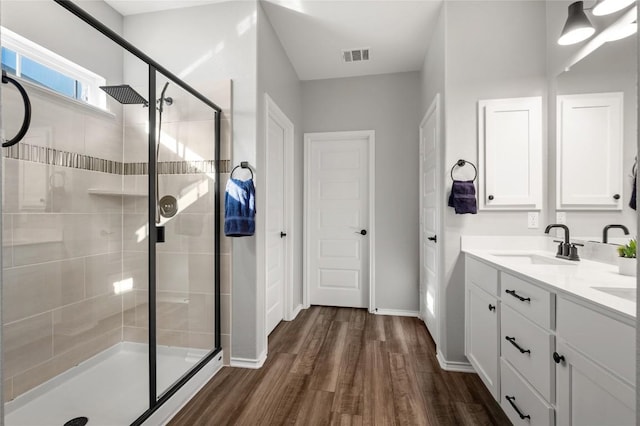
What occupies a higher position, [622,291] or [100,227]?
[100,227]

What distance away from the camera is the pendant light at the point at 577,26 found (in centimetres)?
175

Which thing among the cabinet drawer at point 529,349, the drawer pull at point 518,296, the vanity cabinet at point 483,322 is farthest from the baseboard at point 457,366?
the drawer pull at point 518,296

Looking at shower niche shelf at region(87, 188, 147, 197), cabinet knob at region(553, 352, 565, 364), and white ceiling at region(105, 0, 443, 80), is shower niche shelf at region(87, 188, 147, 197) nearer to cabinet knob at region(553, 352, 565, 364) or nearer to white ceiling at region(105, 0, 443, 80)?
white ceiling at region(105, 0, 443, 80)

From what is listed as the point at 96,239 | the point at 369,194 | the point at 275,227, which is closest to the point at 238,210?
the point at 275,227

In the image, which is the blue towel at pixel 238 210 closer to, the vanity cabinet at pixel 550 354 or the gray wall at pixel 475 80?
the gray wall at pixel 475 80

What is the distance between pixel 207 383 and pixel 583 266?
2.41 m

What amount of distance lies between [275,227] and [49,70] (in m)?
1.99

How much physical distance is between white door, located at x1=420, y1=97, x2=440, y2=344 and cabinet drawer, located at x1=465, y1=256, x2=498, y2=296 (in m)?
0.39

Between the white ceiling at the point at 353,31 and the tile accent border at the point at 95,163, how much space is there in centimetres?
Result: 138

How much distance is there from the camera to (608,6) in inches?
66.4

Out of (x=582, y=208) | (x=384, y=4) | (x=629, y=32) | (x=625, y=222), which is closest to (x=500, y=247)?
(x=582, y=208)

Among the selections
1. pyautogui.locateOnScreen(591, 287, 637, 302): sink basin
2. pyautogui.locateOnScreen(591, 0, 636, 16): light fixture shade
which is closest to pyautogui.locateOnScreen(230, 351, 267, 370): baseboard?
pyautogui.locateOnScreen(591, 287, 637, 302): sink basin

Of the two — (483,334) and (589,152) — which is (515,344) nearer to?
(483,334)

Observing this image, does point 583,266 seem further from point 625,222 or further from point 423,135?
point 423,135
